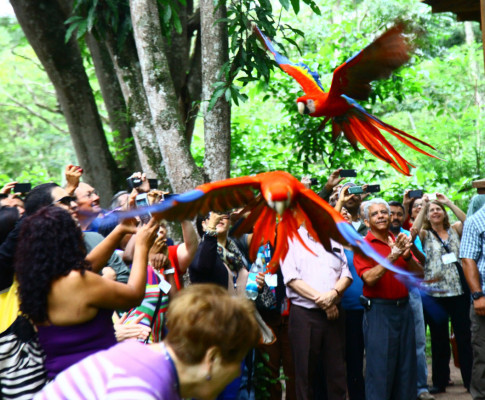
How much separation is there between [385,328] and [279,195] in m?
2.38

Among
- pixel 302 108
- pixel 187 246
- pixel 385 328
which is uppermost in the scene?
pixel 302 108

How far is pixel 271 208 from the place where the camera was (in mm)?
2453

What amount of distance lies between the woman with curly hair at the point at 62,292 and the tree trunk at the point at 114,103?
12.5ft

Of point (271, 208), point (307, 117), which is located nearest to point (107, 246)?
point (271, 208)

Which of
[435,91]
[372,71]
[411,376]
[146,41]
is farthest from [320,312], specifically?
[435,91]

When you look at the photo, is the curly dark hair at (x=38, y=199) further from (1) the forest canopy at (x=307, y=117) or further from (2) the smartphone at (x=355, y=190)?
(2) the smartphone at (x=355, y=190)

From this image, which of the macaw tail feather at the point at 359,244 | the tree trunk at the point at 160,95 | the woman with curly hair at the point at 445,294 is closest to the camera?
the macaw tail feather at the point at 359,244

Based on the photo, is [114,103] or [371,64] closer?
[371,64]

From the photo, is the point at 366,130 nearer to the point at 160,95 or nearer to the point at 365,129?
the point at 365,129

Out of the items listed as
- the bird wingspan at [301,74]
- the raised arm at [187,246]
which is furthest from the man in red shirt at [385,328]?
the raised arm at [187,246]

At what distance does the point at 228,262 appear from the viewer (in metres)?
4.01

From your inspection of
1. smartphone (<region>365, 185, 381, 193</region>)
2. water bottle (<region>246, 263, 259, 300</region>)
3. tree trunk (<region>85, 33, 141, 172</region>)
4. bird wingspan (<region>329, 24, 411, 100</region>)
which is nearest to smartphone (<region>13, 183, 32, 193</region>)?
water bottle (<region>246, 263, 259, 300</region>)

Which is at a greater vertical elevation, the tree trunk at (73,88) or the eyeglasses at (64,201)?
the tree trunk at (73,88)

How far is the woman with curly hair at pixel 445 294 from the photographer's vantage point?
5.13m
